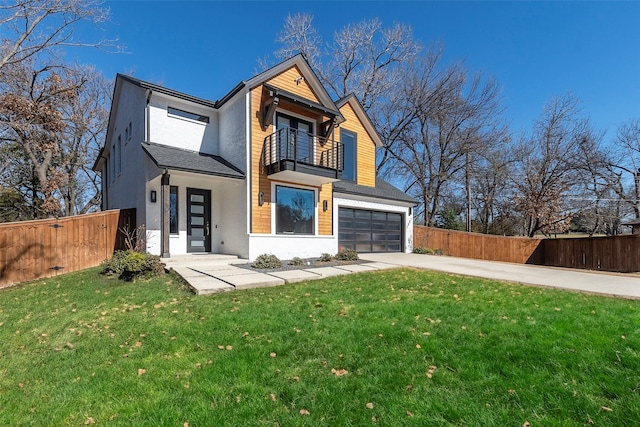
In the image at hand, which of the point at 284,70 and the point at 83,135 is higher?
the point at 83,135

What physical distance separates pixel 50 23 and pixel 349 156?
12.7 meters

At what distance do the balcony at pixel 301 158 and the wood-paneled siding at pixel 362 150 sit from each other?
2.87m

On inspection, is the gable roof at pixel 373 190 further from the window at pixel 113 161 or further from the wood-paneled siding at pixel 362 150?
the window at pixel 113 161

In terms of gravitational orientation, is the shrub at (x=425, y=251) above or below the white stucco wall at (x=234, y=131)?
below

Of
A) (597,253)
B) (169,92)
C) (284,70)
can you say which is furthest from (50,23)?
(597,253)

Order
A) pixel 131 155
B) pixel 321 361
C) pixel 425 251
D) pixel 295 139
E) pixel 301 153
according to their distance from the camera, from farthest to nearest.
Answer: pixel 425 251 → pixel 131 155 → pixel 301 153 → pixel 295 139 → pixel 321 361

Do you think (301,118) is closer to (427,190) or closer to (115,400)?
(115,400)

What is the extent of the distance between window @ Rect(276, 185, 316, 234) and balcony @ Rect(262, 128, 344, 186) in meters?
0.47

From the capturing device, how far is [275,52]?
23.8m

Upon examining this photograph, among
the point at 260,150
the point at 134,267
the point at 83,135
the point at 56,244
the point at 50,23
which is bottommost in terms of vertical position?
the point at 134,267

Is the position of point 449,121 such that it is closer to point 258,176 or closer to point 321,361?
point 258,176

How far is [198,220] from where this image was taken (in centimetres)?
1195

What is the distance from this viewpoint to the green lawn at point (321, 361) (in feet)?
8.75

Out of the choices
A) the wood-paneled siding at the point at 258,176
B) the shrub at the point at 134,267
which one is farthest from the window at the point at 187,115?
the shrub at the point at 134,267
